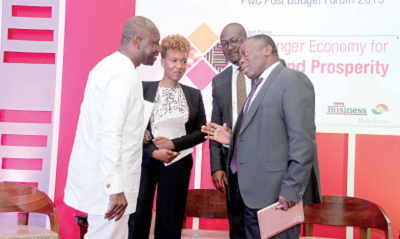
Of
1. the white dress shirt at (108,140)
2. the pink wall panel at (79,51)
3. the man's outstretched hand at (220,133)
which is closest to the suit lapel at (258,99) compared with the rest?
the man's outstretched hand at (220,133)

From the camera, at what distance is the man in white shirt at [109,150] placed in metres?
1.55

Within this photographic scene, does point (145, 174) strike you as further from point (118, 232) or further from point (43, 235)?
point (43, 235)

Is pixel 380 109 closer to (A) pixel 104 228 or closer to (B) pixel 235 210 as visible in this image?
(B) pixel 235 210

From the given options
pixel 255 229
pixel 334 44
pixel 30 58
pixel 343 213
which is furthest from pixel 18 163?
pixel 334 44

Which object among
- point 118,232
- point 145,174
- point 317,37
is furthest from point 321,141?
point 118,232

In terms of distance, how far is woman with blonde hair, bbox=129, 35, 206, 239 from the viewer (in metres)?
2.27

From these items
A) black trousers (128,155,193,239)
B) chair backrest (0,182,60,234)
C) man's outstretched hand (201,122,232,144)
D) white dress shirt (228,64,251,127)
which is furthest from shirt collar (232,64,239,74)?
chair backrest (0,182,60,234)

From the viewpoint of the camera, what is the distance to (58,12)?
3.46 meters

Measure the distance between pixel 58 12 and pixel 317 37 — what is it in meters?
2.74

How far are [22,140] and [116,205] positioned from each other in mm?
2495

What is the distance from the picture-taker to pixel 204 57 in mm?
3367

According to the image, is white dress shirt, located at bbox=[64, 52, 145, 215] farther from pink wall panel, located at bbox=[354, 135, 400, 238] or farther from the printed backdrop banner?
pink wall panel, located at bbox=[354, 135, 400, 238]

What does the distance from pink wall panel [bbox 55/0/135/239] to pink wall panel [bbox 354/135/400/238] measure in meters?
2.79

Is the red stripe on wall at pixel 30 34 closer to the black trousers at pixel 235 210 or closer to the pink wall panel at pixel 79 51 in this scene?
the pink wall panel at pixel 79 51
